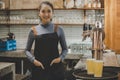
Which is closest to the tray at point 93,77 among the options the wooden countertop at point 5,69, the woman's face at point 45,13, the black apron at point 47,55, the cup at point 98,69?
the cup at point 98,69

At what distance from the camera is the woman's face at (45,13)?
298 centimetres

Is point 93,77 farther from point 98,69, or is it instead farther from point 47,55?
point 47,55

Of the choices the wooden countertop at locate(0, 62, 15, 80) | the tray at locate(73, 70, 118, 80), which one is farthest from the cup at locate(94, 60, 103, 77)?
the wooden countertop at locate(0, 62, 15, 80)

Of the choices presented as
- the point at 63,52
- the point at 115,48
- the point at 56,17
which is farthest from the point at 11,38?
the point at 63,52

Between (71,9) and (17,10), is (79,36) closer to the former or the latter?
(71,9)

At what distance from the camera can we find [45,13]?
2994 mm

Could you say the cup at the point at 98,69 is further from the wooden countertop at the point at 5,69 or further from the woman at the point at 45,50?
the wooden countertop at the point at 5,69

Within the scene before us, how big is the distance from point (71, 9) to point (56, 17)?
0.42 m

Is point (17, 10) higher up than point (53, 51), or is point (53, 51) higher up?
point (17, 10)

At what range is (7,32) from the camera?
24.1ft

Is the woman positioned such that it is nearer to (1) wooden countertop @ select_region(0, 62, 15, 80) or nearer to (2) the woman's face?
(2) the woman's face

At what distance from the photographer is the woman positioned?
3004 mm

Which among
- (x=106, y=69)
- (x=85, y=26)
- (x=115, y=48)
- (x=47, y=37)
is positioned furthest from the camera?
(x=85, y=26)

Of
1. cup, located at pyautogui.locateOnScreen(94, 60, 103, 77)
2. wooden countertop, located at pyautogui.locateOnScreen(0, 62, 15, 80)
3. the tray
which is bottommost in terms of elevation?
wooden countertop, located at pyautogui.locateOnScreen(0, 62, 15, 80)
